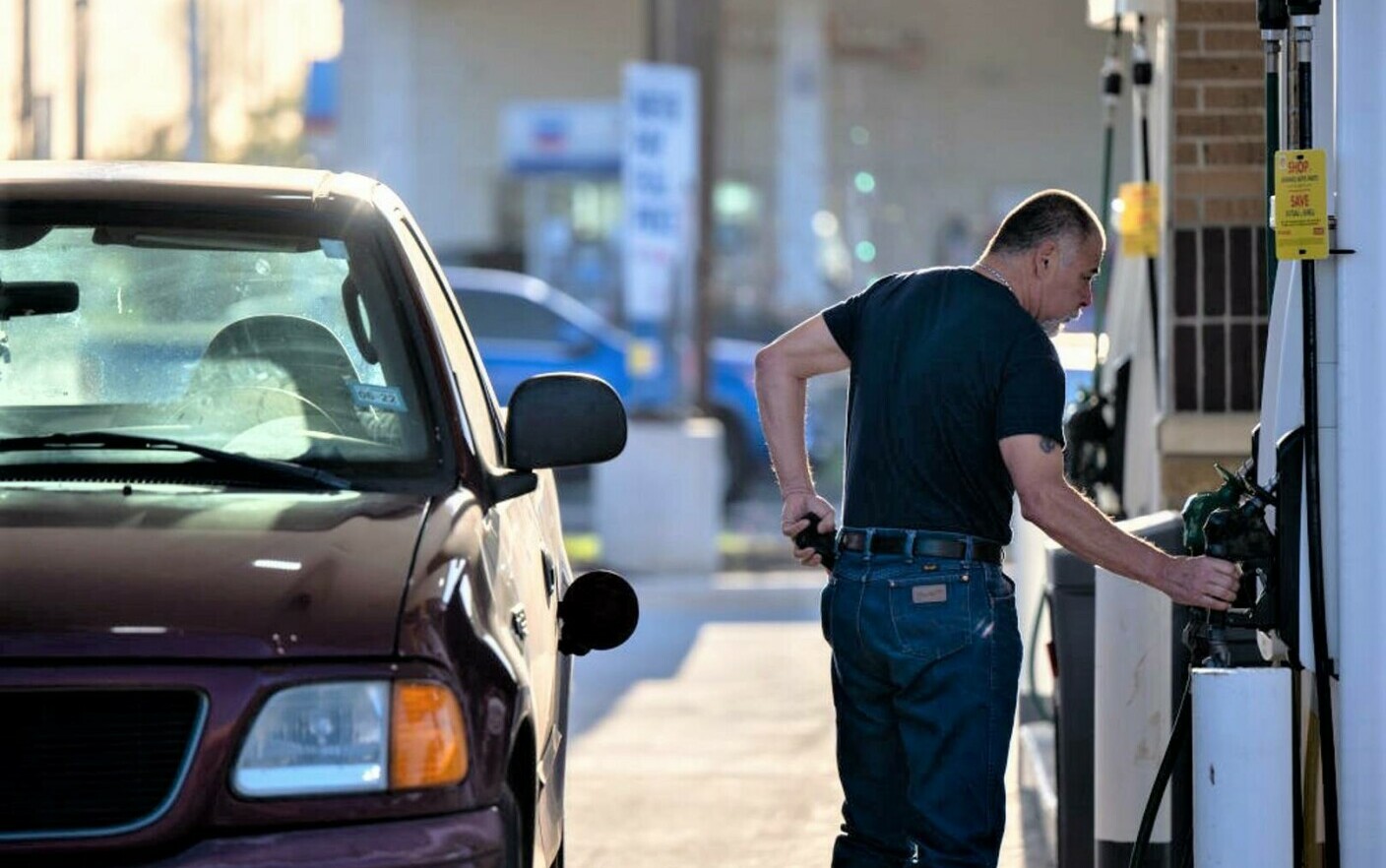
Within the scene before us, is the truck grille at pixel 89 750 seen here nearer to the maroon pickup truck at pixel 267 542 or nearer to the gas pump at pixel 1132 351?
the maroon pickup truck at pixel 267 542

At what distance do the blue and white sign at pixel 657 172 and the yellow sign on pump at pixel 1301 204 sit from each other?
11414 millimetres

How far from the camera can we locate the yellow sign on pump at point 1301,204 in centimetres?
452

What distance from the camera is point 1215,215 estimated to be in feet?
25.3

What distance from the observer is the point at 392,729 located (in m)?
3.72

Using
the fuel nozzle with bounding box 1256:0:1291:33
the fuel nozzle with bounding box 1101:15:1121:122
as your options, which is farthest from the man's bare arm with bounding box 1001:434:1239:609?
the fuel nozzle with bounding box 1101:15:1121:122

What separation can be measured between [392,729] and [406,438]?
3.08ft

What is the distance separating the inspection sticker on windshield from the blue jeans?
3.31 ft

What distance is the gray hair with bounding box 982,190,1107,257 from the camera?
4.95m

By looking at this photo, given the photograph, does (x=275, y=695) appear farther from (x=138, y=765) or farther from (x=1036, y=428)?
(x=1036, y=428)

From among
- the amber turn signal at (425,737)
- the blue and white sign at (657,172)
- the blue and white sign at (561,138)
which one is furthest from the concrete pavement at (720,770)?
the blue and white sign at (561,138)

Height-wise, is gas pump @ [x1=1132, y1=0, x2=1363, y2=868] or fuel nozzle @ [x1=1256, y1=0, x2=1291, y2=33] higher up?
fuel nozzle @ [x1=1256, y1=0, x2=1291, y2=33]

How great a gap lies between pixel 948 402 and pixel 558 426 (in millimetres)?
809

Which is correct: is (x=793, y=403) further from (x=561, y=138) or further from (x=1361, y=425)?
(x=561, y=138)

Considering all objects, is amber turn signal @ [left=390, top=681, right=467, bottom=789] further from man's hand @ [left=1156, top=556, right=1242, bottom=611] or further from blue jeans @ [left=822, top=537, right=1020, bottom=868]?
man's hand @ [left=1156, top=556, right=1242, bottom=611]
